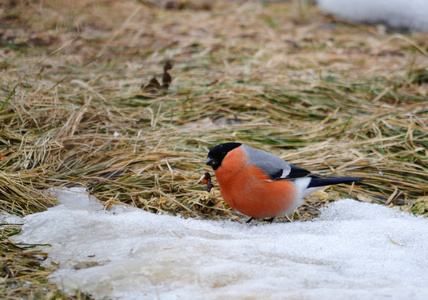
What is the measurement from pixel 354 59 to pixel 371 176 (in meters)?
3.16

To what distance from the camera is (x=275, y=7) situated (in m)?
9.48

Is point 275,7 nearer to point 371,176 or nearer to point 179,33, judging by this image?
point 179,33

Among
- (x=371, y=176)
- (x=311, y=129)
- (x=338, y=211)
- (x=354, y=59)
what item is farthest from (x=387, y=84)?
(x=338, y=211)

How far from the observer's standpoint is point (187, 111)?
4805 millimetres

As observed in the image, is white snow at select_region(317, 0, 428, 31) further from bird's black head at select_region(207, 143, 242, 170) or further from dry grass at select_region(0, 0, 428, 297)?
bird's black head at select_region(207, 143, 242, 170)

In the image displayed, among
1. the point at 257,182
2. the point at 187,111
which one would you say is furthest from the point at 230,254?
the point at 187,111

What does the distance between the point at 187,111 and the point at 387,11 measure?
499 cm

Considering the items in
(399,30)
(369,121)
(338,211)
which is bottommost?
(338,211)

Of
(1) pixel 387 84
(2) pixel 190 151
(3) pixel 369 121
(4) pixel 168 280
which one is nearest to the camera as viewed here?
(4) pixel 168 280

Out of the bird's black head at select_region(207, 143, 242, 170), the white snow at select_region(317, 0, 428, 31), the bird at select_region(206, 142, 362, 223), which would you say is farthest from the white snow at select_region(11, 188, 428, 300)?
the white snow at select_region(317, 0, 428, 31)

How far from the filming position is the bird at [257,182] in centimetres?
325

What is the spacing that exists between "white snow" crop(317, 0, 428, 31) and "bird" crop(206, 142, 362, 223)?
18.3ft

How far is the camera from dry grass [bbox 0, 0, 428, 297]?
3.68m

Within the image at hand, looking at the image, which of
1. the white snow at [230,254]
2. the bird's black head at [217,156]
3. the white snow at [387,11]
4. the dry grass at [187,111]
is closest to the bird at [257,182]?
the bird's black head at [217,156]
